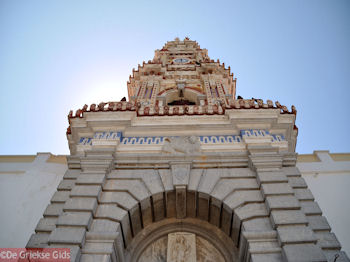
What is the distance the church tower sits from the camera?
6.20 meters

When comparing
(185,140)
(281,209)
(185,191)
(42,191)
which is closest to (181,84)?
(185,140)

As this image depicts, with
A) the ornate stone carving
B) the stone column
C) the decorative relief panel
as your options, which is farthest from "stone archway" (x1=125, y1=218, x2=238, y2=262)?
the decorative relief panel

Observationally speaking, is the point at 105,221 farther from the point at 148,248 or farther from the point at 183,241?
the point at 183,241

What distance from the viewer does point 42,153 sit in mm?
11227

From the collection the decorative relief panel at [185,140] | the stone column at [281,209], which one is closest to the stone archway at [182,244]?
the stone column at [281,209]

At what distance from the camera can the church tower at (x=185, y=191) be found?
620 cm

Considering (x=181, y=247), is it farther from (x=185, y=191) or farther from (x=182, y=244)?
(x=185, y=191)

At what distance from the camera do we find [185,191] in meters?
7.50

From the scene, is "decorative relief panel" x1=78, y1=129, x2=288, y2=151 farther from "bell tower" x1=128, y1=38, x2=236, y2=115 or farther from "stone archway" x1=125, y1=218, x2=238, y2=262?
"bell tower" x1=128, y1=38, x2=236, y2=115

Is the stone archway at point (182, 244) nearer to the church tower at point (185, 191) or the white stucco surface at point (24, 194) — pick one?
the church tower at point (185, 191)

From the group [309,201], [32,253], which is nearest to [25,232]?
[32,253]

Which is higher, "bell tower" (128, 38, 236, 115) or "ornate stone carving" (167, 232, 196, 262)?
"bell tower" (128, 38, 236, 115)

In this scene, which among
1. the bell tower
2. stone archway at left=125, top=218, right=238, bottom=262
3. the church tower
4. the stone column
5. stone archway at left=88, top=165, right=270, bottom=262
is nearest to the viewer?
the stone column

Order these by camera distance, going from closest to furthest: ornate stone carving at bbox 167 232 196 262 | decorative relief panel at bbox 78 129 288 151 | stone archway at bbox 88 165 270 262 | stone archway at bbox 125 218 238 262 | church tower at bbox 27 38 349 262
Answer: church tower at bbox 27 38 349 262 < stone archway at bbox 88 165 270 262 < ornate stone carving at bbox 167 232 196 262 < stone archway at bbox 125 218 238 262 < decorative relief panel at bbox 78 129 288 151
